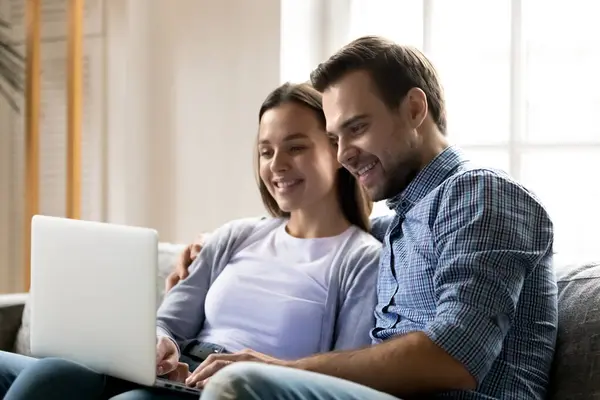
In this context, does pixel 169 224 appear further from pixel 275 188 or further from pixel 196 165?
pixel 275 188

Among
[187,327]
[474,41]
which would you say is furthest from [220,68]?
[187,327]

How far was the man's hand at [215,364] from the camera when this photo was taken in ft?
4.81

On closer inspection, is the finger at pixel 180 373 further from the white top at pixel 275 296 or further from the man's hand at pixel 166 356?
the white top at pixel 275 296

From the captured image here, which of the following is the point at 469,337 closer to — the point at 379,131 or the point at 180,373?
the point at 379,131

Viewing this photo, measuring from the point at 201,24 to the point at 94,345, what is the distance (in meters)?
1.45

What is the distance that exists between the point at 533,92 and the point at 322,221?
74 centimetres

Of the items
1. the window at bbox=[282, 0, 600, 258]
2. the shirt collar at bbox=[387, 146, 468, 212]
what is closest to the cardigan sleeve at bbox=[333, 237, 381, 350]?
the shirt collar at bbox=[387, 146, 468, 212]

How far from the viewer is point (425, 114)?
163 cm

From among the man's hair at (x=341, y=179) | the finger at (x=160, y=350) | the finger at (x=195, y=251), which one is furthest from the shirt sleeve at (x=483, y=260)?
the finger at (x=195, y=251)

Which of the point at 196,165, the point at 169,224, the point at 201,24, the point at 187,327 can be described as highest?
the point at 201,24

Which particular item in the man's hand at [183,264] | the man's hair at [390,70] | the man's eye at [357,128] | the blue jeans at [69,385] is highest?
the man's hair at [390,70]

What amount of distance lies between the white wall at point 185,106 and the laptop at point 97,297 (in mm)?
1101

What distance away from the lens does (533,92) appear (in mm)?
2264

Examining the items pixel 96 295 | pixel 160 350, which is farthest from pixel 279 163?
pixel 96 295
